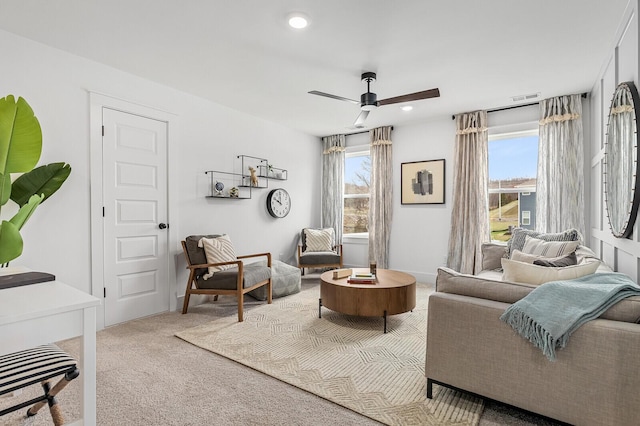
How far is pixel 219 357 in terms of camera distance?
262 centimetres

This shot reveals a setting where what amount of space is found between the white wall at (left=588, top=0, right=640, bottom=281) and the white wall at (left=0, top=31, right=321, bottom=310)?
411cm

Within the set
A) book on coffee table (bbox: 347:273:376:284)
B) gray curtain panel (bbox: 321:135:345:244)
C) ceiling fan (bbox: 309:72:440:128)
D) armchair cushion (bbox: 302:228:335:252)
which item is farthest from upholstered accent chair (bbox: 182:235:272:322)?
gray curtain panel (bbox: 321:135:345:244)

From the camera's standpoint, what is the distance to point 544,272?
1928mm

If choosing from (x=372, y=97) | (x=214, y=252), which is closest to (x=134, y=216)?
(x=214, y=252)

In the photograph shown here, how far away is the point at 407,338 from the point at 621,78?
2727 mm

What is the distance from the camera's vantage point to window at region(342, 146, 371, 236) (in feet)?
20.3

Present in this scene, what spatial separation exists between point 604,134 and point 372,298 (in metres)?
2.75

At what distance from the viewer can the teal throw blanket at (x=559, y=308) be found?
153 cm

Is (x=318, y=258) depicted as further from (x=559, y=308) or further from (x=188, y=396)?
(x=559, y=308)

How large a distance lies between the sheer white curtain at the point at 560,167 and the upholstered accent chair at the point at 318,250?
2.88m

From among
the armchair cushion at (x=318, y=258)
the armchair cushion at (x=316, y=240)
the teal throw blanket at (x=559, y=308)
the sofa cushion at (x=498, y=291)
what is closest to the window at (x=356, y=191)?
the armchair cushion at (x=316, y=240)

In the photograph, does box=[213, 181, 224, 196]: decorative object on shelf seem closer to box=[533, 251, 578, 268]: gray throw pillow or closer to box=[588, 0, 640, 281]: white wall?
box=[533, 251, 578, 268]: gray throw pillow

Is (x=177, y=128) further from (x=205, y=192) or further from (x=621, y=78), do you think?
(x=621, y=78)

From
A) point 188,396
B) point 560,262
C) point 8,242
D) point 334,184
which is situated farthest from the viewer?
point 334,184
